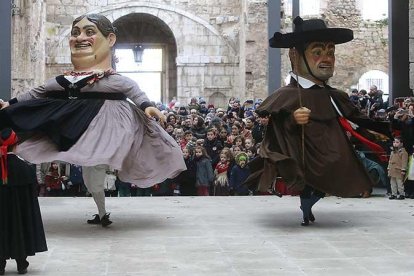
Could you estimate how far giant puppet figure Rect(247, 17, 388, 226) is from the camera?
7.29 metres

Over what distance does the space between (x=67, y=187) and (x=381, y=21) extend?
18.4 metres

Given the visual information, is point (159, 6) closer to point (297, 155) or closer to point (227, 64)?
point (227, 64)

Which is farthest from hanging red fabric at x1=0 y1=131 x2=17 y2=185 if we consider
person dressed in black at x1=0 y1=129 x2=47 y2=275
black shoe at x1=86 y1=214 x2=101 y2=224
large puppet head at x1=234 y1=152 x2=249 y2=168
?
large puppet head at x1=234 y1=152 x2=249 y2=168

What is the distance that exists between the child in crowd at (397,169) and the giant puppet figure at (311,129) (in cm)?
296

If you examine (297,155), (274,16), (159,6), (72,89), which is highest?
(159,6)

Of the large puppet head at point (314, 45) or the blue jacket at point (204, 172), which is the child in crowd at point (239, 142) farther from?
the large puppet head at point (314, 45)

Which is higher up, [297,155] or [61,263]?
[297,155]

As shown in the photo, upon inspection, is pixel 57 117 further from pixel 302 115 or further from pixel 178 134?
pixel 178 134

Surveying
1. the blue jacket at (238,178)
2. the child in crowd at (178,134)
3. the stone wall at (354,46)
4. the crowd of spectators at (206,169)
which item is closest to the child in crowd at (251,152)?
the crowd of spectators at (206,169)

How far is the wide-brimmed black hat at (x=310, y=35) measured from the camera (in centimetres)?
753

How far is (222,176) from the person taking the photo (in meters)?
11.2

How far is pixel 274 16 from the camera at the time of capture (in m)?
12.2

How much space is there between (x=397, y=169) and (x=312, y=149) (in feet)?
11.7

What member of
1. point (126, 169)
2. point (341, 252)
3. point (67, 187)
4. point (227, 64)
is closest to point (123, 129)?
point (126, 169)
